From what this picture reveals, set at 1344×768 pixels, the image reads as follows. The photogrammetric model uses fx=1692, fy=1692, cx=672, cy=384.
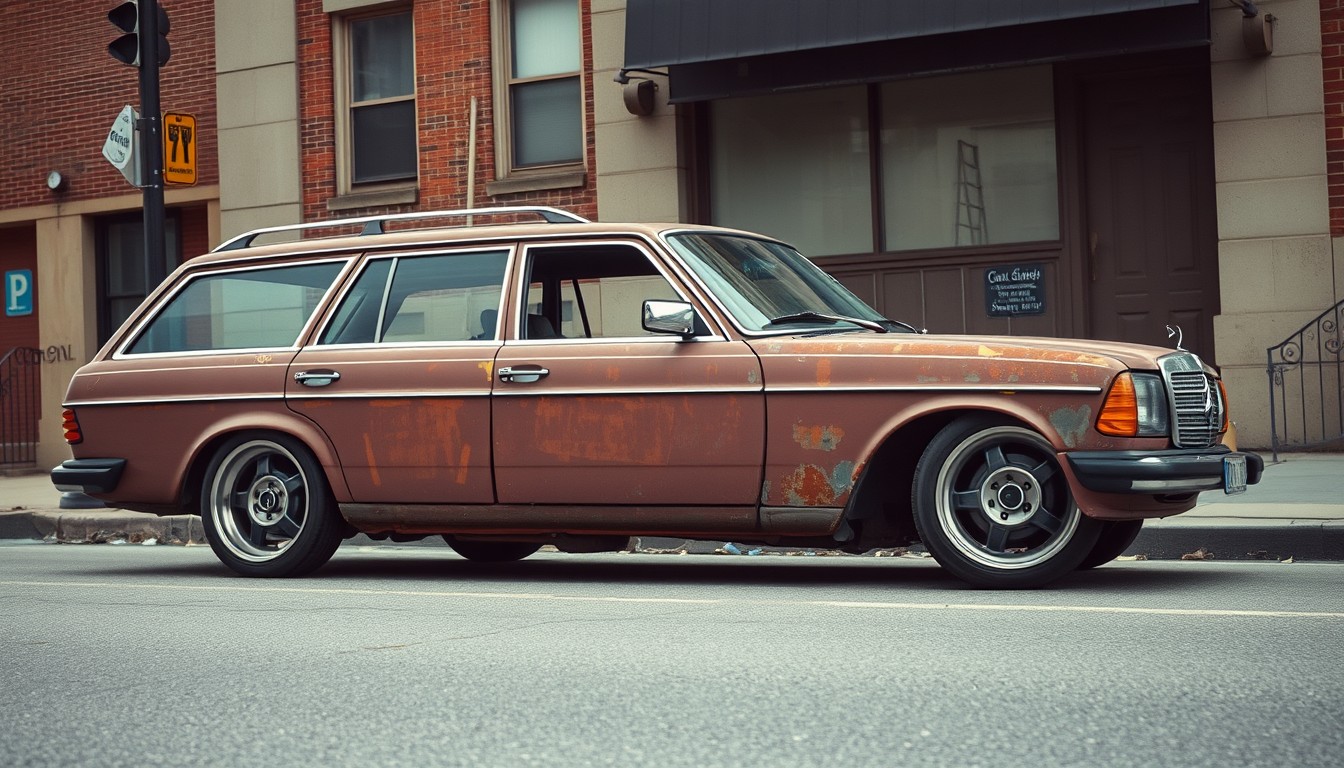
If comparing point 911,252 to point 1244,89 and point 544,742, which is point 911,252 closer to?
point 1244,89

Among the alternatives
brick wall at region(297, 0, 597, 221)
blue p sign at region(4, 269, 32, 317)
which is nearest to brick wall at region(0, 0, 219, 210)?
blue p sign at region(4, 269, 32, 317)

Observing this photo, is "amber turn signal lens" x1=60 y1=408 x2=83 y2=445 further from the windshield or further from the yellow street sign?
the yellow street sign

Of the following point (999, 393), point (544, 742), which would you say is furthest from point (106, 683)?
point (999, 393)

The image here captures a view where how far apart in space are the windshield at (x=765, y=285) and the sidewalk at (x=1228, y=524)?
6.70 feet

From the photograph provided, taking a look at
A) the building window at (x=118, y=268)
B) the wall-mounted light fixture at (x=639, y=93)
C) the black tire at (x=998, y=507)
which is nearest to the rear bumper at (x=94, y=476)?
the black tire at (x=998, y=507)

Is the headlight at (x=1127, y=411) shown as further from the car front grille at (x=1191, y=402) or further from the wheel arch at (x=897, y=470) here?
the wheel arch at (x=897, y=470)

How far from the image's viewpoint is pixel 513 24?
17047 millimetres

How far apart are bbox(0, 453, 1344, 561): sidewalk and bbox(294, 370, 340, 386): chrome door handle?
260 centimetres

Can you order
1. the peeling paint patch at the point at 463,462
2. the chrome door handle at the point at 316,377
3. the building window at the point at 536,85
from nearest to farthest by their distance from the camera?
the peeling paint patch at the point at 463,462 < the chrome door handle at the point at 316,377 < the building window at the point at 536,85

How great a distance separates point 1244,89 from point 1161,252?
4.97 ft

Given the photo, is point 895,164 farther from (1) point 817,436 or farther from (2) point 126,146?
(1) point 817,436

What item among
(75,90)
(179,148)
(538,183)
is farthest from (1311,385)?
(75,90)

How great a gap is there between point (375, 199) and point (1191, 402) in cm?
1191

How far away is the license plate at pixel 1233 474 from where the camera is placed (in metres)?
6.87
